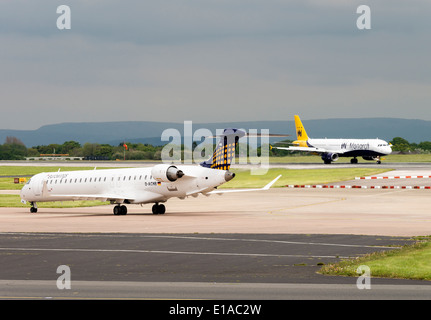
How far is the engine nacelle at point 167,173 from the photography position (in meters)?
46.7

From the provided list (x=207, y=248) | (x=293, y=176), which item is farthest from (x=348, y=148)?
(x=207, y=248)

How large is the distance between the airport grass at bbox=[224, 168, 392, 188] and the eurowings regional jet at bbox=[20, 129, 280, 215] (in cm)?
3147

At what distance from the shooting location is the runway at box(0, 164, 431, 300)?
63.3 ft

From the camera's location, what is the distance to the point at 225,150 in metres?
46.9

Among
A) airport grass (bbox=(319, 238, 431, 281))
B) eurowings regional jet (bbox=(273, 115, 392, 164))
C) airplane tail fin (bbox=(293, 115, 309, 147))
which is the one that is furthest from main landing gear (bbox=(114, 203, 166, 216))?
airplane tail fin (bbox=(293, 115, 309, 147))

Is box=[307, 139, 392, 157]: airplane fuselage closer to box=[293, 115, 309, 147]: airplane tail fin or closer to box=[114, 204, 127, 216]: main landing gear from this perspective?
box=[293, 115, 309, 147]: airplane tail fin

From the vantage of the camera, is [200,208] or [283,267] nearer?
[283,267]

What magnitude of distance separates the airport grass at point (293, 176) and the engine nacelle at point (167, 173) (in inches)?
1429

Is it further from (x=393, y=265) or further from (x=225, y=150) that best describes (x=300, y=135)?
(x=393, y=265)

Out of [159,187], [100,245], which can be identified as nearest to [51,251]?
[100,245]
